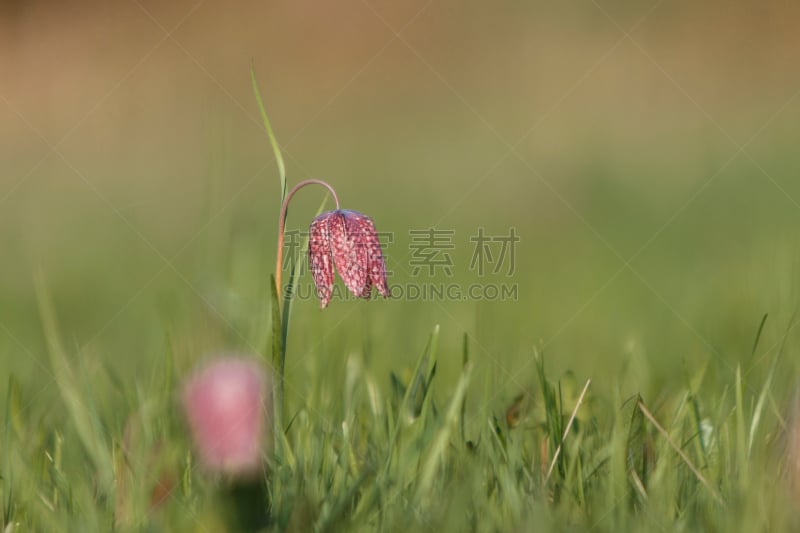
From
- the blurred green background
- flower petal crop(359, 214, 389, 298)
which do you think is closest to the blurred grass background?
the blurred green background

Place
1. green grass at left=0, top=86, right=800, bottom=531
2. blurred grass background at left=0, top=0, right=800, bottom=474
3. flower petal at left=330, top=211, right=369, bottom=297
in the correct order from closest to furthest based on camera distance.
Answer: green grass at left=0, top=86, right=800, bottom=531
flower petal at left=330, top=211, right=369, bottom=297
blurred grass background at left=0, top=0, right=800, bottom=474

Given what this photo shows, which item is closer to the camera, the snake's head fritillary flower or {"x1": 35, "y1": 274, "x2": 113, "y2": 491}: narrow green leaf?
{"x1": 35, "y1": 274, "x2": 113, "y2": 491}: narrow green leaf

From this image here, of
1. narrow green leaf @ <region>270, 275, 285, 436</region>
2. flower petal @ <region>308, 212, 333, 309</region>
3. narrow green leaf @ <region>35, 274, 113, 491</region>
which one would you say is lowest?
narrow green leaf @ <region>35, 274, 113, 491</region>

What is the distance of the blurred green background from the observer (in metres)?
1.73

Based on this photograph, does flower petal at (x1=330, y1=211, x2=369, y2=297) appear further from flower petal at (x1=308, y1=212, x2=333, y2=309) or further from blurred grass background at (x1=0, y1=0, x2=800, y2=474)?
blurred grass background at (x1=0, y1=0, x2=800, y2=474)

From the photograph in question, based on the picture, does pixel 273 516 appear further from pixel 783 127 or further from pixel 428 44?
pixel 428 44

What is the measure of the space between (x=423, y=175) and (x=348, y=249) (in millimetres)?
3529

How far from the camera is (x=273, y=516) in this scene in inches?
35.3

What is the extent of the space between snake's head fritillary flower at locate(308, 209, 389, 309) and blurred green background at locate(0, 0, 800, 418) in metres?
0.10

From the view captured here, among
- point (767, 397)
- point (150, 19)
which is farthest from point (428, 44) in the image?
point (767, 397)

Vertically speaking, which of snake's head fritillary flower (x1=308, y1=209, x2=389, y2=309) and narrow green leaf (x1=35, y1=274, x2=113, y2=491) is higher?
snake's head fritillary flower (x1=308, y1=209, x2=389, y2=309)

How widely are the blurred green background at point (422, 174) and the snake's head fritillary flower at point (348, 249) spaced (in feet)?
0.33

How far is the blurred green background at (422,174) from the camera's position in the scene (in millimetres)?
1731

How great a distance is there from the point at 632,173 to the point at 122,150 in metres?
2.55
